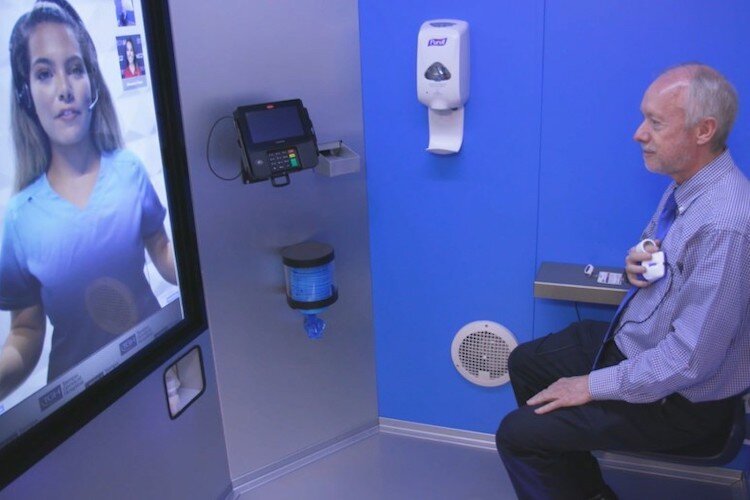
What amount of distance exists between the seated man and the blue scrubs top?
1.07 meters

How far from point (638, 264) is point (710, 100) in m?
0.43

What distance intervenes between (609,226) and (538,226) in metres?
0.22

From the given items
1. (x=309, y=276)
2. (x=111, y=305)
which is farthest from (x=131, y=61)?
(x=309, y=276)

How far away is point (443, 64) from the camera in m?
1.99

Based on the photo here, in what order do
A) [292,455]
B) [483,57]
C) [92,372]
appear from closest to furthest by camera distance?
[92,372], [483,57], [292,455]

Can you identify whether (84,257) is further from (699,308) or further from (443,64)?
(699,308)

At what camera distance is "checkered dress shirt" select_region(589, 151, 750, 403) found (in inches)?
59.4

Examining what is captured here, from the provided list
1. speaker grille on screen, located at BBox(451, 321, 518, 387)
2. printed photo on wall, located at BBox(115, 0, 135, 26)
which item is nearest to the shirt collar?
speaker grille on screen, located at BBox(451, 321, 518, 387)

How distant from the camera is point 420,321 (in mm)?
2471

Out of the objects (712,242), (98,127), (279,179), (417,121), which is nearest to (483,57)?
(417,121)

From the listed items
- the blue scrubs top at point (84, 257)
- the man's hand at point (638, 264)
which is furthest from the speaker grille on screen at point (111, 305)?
the man's hand at point (638, 264)

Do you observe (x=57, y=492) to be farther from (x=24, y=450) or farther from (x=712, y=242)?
(x=712, y=242)

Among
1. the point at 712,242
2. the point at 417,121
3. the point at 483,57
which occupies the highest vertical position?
the point at 483,57

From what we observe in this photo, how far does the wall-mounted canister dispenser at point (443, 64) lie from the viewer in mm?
1969
